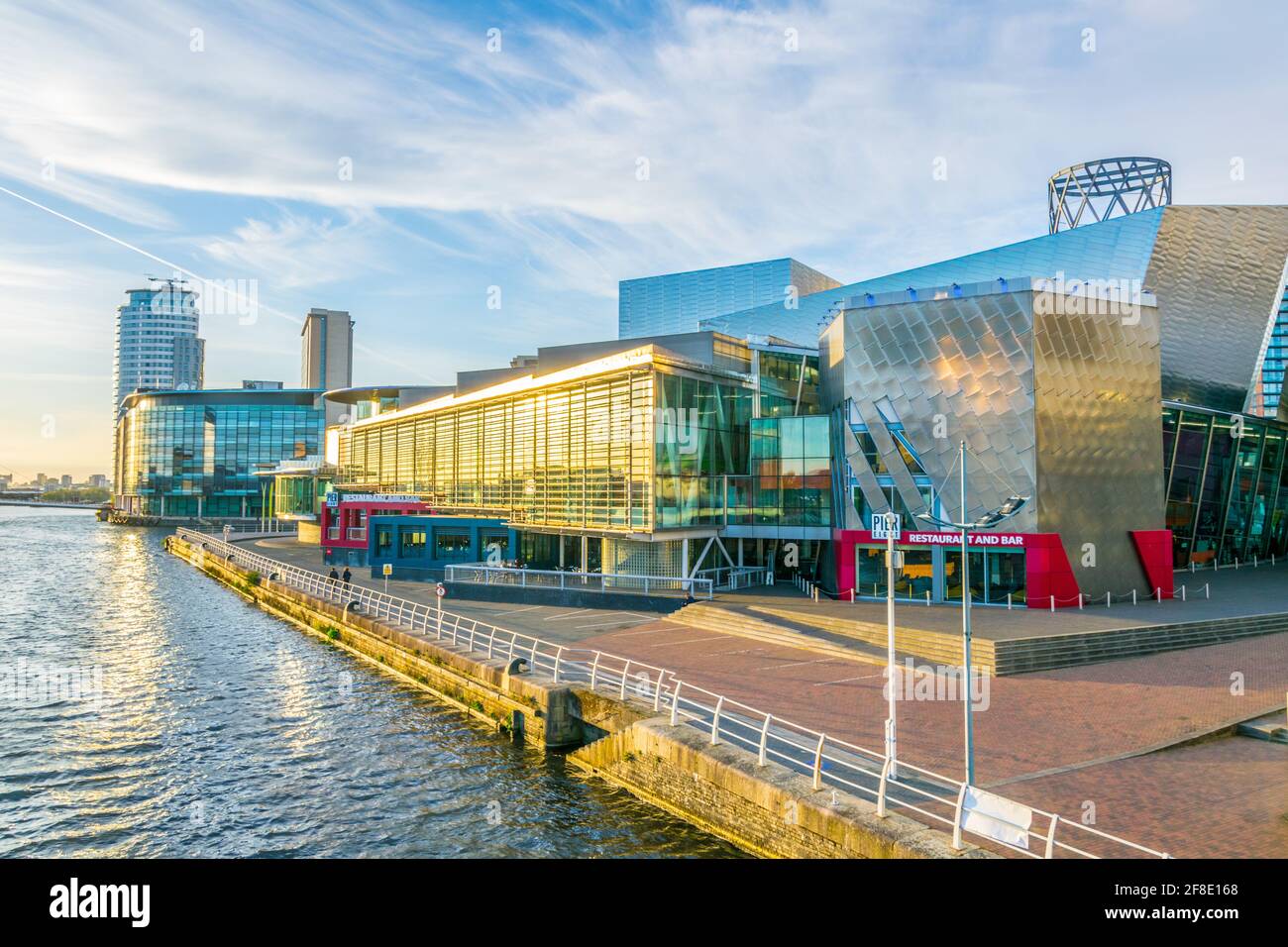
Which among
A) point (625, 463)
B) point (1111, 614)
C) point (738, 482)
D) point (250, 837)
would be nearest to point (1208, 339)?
point (1111, 614)

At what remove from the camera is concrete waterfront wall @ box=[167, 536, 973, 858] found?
503 inches

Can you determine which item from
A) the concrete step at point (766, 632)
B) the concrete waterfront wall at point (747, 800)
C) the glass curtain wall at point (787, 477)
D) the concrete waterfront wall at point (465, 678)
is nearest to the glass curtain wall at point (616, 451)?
the glass curtain wall at point (787, 477)

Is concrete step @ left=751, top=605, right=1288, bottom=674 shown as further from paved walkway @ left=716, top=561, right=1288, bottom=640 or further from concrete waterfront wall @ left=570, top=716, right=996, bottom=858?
concrete waterfront wall @ left=570, top=716, right=996, bottom=858

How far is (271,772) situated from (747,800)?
12236 mm

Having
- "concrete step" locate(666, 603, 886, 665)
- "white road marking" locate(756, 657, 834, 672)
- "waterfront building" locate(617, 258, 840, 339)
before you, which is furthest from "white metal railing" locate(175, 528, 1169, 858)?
"waterfront building" locate(617, 258, 840, 339)

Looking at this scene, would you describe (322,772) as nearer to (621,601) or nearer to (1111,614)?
(621,601)

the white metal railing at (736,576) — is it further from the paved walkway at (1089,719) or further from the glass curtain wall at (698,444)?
the paved walkway at (1089,719)

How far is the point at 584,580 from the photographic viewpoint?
42.1 metres

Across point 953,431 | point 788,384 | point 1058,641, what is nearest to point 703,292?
point 788,384

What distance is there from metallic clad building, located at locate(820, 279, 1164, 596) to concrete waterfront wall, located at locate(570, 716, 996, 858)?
66.7ft

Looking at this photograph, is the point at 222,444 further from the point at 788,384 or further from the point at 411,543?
the point at 788,384

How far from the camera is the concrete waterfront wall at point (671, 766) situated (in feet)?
41.9
